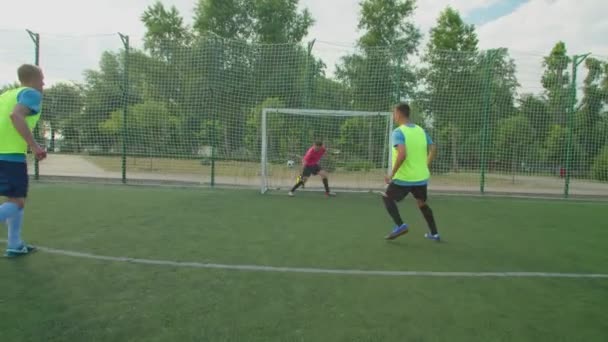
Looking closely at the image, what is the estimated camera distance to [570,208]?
31.4 feet

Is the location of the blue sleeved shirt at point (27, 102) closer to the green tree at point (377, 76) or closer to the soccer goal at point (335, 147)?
the soccer goal at point (335, 147)

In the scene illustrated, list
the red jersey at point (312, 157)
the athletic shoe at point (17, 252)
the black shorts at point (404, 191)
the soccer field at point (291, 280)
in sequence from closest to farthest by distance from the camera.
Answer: the soccer field at point (291, 280) → the athletic shoe at point (17, 252) → the black shorts at point (404, 191) → the red jersey at point (312, 157)

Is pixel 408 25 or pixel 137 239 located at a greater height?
pixel 408 25

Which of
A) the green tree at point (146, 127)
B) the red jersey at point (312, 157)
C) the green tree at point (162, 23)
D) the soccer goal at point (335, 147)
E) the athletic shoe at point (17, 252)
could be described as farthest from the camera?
the green tree at point (162, 23)

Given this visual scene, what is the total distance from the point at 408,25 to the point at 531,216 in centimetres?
2574

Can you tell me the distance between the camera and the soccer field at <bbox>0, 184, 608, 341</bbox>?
2602 mm

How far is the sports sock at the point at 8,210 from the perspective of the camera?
3.89 meters

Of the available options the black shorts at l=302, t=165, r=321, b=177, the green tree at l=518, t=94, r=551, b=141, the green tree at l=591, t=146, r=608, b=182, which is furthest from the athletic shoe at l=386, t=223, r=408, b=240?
the green tree at l=591, t=146, r=608, b=182

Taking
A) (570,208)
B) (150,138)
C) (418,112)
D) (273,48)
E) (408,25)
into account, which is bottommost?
(570,208)

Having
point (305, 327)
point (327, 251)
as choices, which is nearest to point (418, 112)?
point (327, 251)

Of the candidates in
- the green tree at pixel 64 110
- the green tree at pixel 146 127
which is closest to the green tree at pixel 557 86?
the green tree at pixel 146 127

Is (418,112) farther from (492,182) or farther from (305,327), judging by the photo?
(305,327)

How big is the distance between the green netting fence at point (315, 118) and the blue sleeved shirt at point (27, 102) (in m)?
8.04

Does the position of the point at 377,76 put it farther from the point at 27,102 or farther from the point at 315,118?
the point at 27,102
